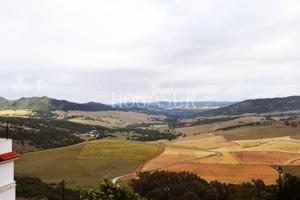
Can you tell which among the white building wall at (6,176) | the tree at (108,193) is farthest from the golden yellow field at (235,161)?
the white building wall at (6,176)

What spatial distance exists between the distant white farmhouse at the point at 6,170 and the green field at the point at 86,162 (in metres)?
71.5

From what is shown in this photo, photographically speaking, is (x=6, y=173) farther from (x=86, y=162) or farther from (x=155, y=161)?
(x=155, y=161)

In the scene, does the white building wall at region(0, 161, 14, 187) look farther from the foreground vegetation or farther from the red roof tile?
the foreground vegetation

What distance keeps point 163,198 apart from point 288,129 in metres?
126

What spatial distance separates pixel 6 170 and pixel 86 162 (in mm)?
100944

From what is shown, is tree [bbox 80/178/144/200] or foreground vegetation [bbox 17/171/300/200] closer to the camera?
tree [bbox 80/178/144/200]

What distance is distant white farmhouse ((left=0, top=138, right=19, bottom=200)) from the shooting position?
2250cm

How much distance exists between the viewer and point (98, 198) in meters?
42.5

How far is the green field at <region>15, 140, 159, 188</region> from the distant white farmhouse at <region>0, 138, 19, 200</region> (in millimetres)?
71525

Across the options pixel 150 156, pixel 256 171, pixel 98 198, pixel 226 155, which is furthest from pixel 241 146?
pixel 98 198

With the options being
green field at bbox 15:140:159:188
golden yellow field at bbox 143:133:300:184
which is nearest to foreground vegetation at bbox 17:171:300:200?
golden yellow field at bbox 143:133:300:184

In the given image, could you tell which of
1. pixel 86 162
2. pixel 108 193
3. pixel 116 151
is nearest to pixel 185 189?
pixel 108 193

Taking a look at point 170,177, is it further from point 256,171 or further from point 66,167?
point 66,167

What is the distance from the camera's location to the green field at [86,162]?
4156 inches
